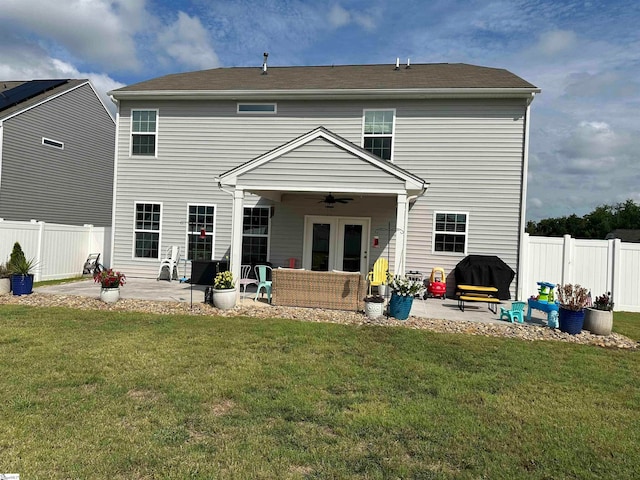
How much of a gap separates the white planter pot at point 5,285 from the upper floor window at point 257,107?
291 inches

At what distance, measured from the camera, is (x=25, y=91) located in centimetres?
1543

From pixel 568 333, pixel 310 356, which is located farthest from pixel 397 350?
pixel 568 333

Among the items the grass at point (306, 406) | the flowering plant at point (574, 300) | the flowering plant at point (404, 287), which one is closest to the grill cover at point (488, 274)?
the flowering plant at point (574, 300)

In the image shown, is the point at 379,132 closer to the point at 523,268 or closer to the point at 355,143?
the point at 355,143

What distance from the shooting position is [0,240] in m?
10.4

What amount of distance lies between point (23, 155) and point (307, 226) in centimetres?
1051

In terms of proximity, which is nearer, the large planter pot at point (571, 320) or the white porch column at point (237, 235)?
the large planter pot at point (571, 320)

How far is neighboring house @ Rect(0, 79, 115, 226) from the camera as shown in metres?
13.8

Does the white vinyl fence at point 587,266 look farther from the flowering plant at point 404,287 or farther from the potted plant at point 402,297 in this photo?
the potted plant at point 402,297

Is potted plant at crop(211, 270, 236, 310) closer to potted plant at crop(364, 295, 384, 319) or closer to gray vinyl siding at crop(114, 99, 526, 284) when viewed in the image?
potted plant at crop(364, 295, 384, 319)

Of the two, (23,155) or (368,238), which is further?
(23,155)

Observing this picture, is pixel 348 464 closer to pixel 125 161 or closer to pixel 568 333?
pixel 568 333

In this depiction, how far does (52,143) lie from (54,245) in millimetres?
5726

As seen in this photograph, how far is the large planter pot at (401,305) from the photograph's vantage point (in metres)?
7.65
